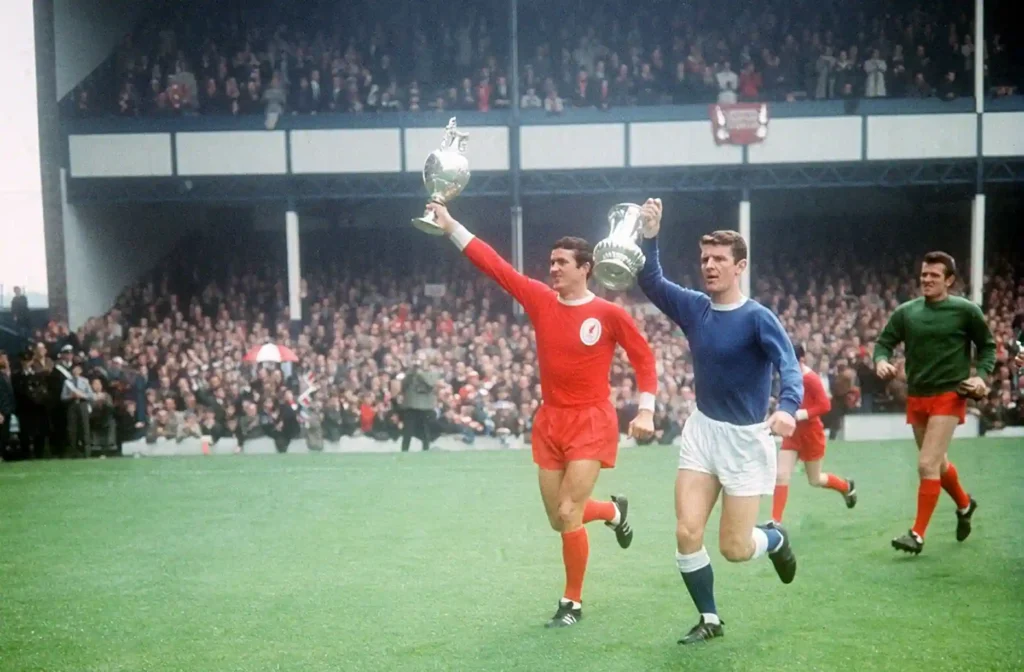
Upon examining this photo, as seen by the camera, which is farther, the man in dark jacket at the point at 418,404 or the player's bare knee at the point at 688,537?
the man in dark jacket at the point at 418,404

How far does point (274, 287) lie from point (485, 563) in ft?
57.8

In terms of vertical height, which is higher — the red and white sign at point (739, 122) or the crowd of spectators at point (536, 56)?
the crowd of spectators at point (536, 56)

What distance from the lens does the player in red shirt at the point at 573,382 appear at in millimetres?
6324

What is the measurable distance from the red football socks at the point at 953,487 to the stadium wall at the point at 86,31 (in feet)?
70.2

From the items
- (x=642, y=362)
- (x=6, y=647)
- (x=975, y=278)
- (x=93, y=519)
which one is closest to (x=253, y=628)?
(x=6, y=647)

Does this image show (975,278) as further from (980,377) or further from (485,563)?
(485,563)

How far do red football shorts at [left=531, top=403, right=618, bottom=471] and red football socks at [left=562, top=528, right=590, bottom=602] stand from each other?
16.7 inches

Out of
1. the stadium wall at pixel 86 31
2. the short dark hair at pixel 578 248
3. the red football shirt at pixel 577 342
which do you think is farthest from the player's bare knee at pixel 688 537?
the stadium wall at pixel 86 31

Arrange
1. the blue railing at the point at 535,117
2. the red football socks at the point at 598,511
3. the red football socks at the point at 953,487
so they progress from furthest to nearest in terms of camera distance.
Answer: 1. the blue railing at the point at 535,117
2. the red football socks at the point at 953,487
3. the red football socks at the point at 598,511

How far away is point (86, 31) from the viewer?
24.2 meters

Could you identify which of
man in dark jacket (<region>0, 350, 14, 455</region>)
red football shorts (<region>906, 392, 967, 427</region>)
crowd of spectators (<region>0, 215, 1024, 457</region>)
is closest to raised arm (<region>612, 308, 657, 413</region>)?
red football shorts (<region>906, 392, 967, 427</region>)

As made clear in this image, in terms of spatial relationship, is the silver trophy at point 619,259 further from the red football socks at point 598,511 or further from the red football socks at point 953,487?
the red football socks at point 953,487

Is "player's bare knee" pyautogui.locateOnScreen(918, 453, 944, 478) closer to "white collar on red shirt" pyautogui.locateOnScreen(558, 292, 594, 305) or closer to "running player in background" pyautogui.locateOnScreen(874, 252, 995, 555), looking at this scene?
"running player in background" pyautogui.locateOnScreen(874, 252, 995, 555)

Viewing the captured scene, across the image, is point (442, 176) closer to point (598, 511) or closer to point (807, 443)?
point (598, 511)
